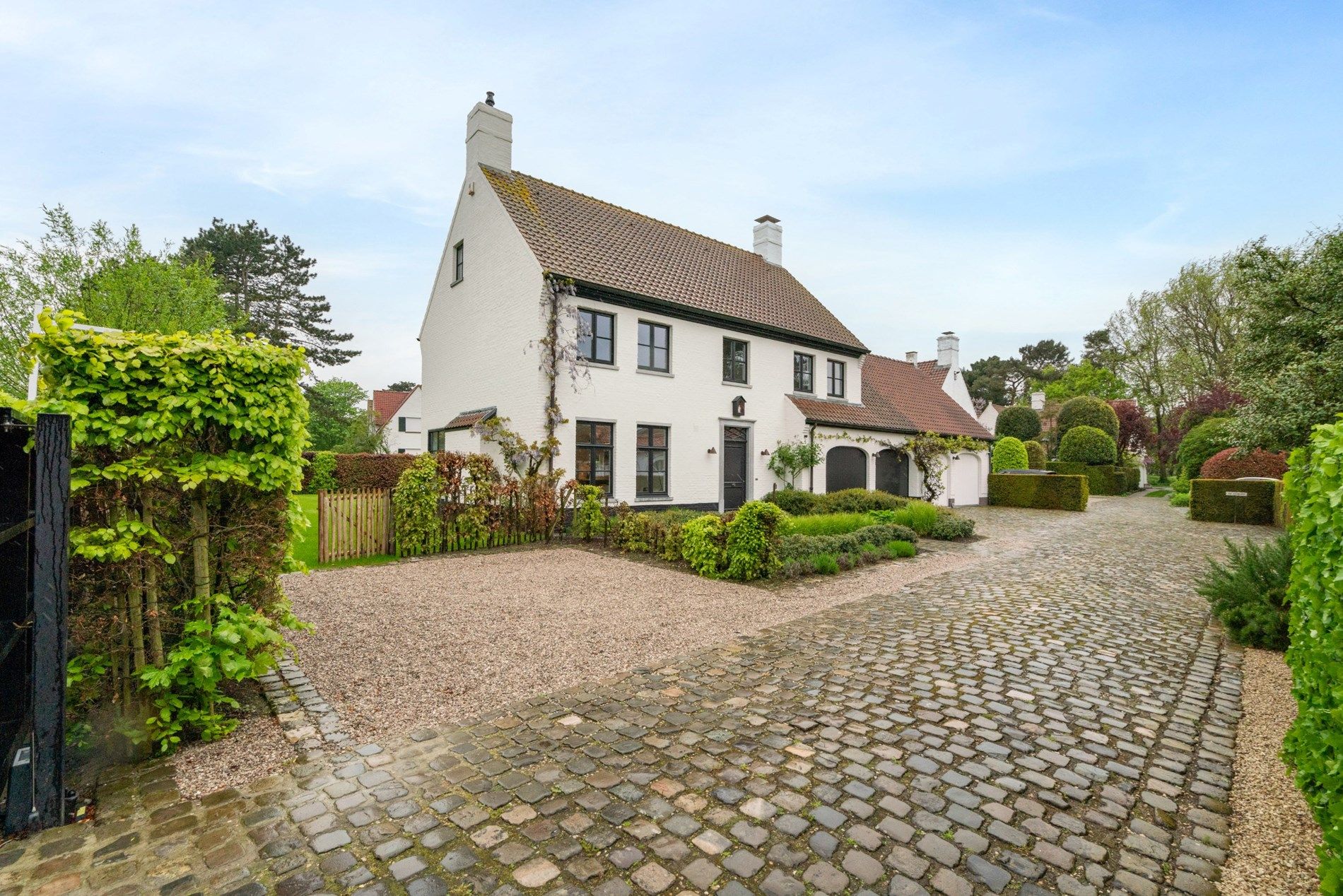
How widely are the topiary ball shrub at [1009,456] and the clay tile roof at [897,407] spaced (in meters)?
2.86

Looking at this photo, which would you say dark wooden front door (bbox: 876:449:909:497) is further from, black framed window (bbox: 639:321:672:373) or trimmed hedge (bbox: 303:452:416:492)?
trimmed hedge (bbox: 303:452:416:492)

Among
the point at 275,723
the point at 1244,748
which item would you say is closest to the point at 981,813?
the point at 1244,748

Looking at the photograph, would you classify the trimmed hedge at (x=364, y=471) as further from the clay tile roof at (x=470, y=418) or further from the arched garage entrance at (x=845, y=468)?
the arched garage entrance at (x=845, y=468)

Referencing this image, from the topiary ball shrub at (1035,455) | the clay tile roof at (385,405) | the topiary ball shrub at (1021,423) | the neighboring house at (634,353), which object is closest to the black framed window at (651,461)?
the neighboring house at (634,353)

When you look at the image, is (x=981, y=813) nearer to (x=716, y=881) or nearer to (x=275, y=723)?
(x=716, y=881)

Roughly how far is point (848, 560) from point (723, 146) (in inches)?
380

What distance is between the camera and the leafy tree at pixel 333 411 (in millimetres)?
34844

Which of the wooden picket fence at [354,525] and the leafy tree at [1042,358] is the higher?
the leafy tree at [1042,358]

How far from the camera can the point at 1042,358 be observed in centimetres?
6575

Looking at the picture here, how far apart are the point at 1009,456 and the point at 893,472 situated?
11.7m

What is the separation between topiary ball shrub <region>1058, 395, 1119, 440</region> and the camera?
32.9 m

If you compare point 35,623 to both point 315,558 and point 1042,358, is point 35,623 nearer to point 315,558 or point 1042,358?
point 315,558

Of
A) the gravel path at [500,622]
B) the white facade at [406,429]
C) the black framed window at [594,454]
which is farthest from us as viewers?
the white facade at [406,429]

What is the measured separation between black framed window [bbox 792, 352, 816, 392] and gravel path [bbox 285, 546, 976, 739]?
9.94 m
